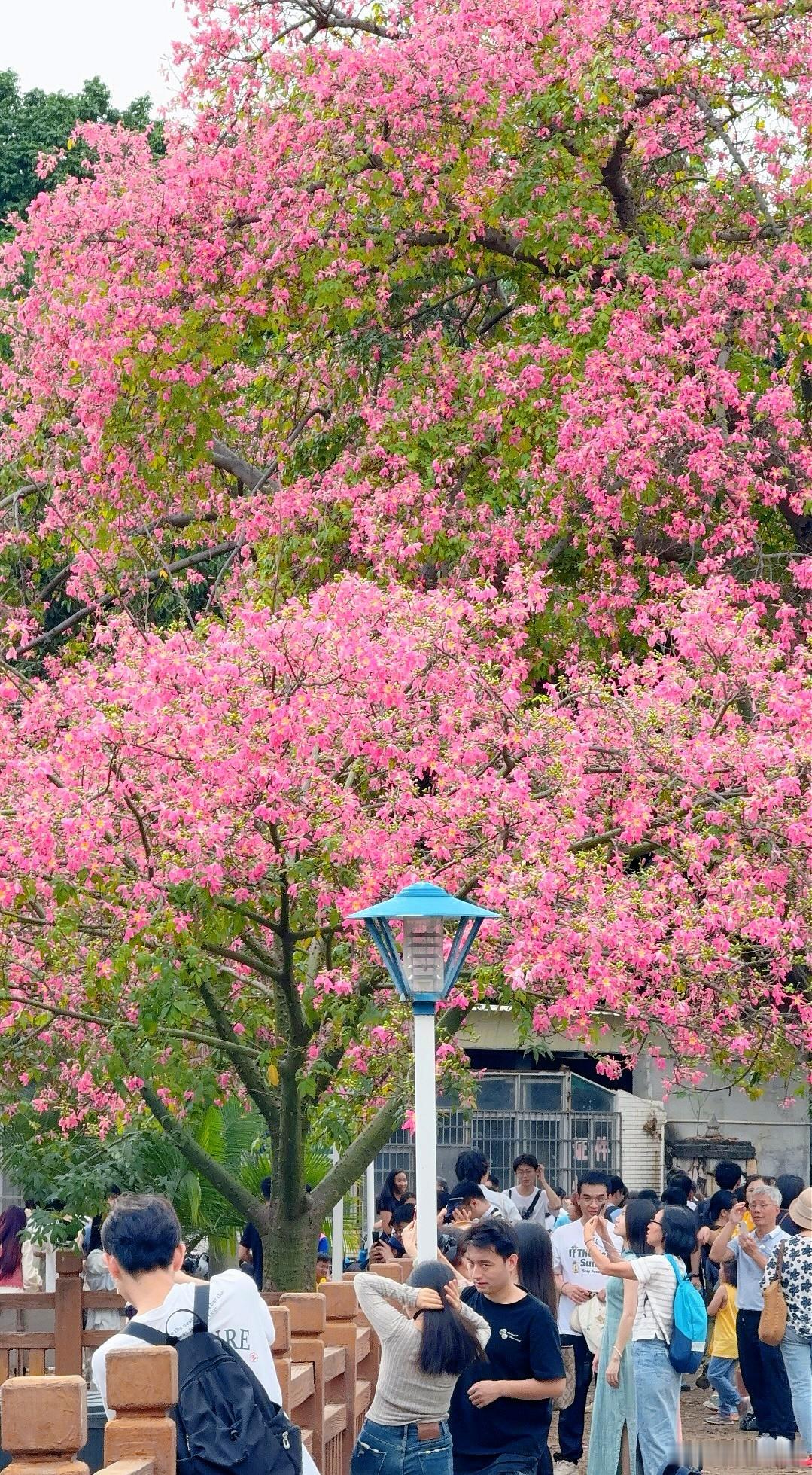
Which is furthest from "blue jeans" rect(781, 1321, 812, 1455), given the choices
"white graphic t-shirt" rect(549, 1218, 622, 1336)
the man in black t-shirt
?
the man in black t-shirt

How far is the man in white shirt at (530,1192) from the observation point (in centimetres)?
1381

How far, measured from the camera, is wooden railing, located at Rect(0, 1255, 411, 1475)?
3.76m

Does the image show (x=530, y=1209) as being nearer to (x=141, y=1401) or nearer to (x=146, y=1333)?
(x=146, y=1333)

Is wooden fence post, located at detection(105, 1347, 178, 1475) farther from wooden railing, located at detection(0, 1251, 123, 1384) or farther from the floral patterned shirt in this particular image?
the floral patterned shirt

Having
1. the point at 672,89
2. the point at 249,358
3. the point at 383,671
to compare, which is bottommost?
the point at 383,671

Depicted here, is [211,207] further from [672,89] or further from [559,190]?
[672,89]

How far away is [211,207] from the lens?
15.3 meters

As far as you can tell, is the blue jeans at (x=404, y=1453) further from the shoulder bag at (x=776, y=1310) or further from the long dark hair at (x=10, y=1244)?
the long dark hair at (x=10, y=1244)

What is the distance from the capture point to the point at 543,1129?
17969mm

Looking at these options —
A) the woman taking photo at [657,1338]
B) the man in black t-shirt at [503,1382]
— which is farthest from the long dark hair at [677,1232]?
the man in black t-shirt at [503,1382]

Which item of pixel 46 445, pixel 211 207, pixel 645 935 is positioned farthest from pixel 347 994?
pixel 46 445

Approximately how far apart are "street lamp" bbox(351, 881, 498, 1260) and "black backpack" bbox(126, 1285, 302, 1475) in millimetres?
2876

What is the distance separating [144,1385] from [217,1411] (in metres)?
0.32

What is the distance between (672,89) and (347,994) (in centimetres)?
830
